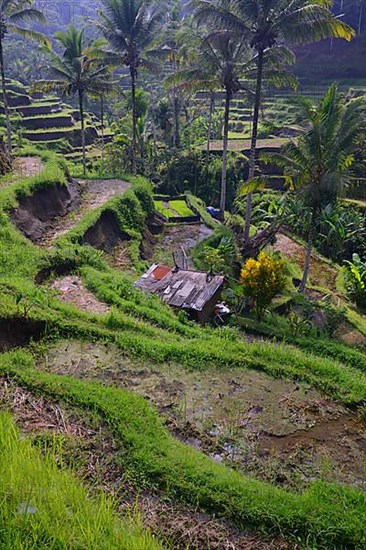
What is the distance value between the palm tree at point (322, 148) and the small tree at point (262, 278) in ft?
7.95

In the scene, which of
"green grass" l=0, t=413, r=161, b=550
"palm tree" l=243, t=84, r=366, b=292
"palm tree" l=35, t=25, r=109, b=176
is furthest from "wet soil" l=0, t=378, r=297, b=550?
"palm tree" l=35, t=25, r=109, b=176

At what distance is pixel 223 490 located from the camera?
5.59 metres

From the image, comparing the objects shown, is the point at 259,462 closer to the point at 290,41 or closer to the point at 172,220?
the point at 290,41

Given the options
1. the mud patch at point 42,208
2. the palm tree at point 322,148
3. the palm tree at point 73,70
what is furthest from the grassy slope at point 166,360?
the palm tree at point 73,70

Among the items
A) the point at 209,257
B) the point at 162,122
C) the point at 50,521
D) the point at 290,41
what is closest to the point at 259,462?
the point at 50,521

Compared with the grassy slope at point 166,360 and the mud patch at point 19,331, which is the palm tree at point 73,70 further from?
the mud patch at point 19,331

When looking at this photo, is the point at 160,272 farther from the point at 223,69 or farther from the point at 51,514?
the point at 223,69

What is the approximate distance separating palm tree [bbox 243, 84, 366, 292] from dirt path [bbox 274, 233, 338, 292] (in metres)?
5.29

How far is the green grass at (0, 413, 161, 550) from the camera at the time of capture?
421 cm

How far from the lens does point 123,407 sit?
6926 millimetres

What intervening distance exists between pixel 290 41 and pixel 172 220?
31.4 ft

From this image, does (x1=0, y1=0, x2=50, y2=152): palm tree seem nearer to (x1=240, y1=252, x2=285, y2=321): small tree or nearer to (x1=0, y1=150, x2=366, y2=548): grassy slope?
(x1=0, y1=150, x2=366, y2=548): grassy slope

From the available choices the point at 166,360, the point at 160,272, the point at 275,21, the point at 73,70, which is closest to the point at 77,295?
the point at 160,272

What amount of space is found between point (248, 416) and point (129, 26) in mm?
18638
